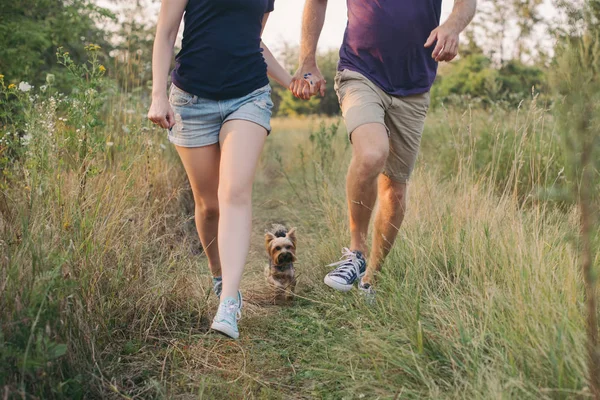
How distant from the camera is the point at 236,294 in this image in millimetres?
3182

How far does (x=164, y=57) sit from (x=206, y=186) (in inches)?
30.6

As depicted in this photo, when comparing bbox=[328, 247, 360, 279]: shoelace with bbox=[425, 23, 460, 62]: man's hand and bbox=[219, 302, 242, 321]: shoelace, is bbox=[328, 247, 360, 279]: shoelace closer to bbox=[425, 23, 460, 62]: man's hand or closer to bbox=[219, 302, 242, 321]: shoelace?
bbox=[219, 302, 242, 321]: shoelace

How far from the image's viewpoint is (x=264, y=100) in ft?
11.6

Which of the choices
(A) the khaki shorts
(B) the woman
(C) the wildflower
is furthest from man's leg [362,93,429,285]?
(C) the wildflower

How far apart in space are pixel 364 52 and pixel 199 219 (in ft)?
4.78

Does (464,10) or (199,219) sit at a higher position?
(464,10)

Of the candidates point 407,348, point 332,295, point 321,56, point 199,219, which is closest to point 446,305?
point 407,348

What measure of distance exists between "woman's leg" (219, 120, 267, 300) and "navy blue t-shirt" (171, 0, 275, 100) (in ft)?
0.79

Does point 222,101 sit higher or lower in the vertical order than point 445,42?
lower

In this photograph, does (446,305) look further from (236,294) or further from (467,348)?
(236,294)

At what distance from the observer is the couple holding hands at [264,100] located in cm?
332

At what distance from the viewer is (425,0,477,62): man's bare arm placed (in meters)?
3.52

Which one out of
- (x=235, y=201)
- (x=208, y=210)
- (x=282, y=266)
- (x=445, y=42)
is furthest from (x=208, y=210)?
(x=445, y=42)

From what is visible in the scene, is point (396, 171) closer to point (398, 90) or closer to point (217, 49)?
point (398, 90)
